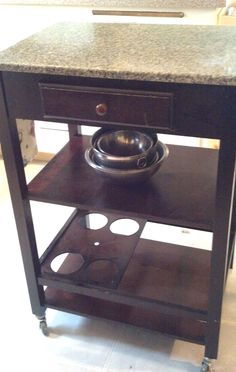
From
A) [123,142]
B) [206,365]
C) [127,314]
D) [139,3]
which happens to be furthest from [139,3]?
[206,365]

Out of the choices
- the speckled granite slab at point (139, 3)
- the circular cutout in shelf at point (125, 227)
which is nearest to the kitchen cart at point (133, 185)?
the circular cutout in shelf at point (125, 227)

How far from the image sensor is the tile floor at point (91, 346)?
1.33 meters

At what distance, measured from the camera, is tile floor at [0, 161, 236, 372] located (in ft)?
4.36

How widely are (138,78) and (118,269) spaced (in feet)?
2.14

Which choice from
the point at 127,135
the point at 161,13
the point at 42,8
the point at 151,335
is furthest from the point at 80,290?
the point at 42,8

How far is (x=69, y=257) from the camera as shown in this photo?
4.86 ft

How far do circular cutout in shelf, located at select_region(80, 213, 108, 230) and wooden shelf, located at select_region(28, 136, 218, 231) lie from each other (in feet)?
1.04

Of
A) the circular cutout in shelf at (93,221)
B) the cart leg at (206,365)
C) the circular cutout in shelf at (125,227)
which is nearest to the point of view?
the cart leg at (206,365)

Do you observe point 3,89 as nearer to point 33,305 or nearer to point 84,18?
point 33,305

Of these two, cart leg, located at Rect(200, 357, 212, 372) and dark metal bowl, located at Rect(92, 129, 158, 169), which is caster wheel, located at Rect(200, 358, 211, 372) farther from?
dark metal bowl, located at Rect(92, 129, 158, 169)

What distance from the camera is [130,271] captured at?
1375 mm

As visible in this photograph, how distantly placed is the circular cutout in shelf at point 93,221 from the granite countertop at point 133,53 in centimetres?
66

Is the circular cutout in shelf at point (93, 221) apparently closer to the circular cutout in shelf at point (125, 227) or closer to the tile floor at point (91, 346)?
the circular cutout in shelf at point (125, 227)

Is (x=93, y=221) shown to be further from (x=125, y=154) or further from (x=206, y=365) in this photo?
(x=206, y=365)
